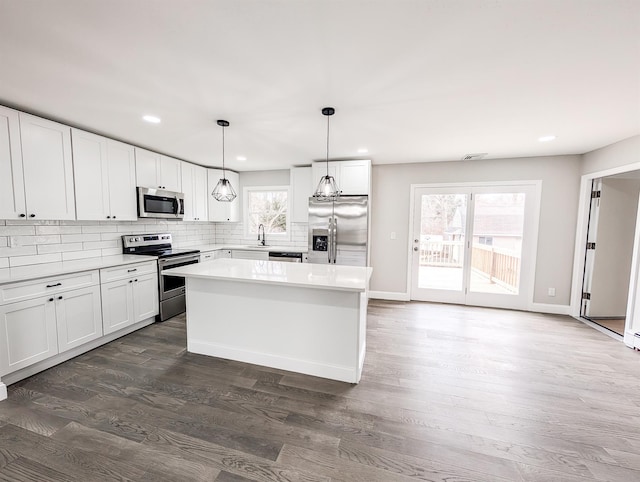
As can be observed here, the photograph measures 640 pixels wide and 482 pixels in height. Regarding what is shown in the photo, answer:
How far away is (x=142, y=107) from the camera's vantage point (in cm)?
241

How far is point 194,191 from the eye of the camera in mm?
4656

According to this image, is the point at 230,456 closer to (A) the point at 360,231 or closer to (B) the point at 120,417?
(B) the point at 120,417

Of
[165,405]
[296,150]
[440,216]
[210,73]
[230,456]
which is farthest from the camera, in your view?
[440,216]

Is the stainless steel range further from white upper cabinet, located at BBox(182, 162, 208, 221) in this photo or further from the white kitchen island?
the white kitchen island

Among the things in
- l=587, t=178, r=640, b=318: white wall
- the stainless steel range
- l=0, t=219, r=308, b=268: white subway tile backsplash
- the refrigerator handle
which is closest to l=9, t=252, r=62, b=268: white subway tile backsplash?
l=0, t=219, r=308, b=268: white subway tile backsplash

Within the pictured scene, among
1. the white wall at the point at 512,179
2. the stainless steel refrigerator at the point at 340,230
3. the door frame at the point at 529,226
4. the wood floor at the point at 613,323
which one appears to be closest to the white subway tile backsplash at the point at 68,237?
the stainless steel refrigerator at the point at 340,230

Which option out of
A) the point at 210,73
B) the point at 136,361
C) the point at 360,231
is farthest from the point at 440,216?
the point at 136,361

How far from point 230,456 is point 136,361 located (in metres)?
1.68

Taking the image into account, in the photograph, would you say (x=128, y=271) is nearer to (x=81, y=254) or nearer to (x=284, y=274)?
(x=81, y=254)

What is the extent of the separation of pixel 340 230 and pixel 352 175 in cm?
90

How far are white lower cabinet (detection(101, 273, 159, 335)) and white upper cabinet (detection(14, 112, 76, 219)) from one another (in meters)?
0.91

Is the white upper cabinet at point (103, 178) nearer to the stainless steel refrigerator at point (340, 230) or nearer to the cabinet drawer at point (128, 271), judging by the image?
the cabinet drawer at point (128, 271)

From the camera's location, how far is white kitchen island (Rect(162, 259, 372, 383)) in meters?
2.32

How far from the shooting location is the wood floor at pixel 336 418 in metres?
1.54
